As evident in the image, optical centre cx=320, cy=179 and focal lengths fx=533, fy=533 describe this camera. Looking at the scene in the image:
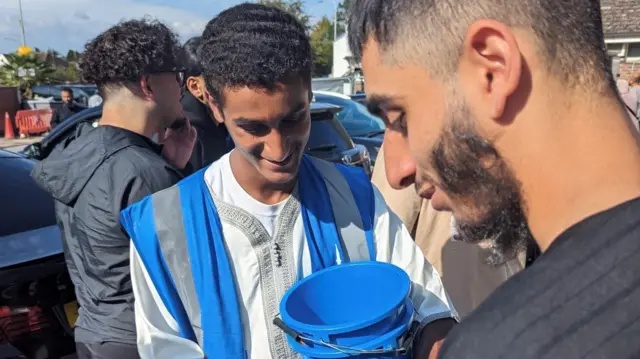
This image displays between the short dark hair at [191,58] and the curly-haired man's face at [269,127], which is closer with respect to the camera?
the curly-haired man's face at [269,127]

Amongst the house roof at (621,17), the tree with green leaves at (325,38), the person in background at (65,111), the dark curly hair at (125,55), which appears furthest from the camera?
the tree with green leaves at (325,38)

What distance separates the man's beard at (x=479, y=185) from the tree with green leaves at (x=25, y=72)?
89.8ft

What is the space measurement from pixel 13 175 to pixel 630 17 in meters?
18.1

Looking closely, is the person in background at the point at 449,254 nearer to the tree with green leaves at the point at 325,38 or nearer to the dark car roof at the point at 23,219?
the dark car roof at the point at 23,219

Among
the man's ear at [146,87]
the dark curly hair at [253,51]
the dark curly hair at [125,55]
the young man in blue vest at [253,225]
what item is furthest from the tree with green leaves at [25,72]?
the young man in blue vest at [253,225]

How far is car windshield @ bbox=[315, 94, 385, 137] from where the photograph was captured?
7.86 metres

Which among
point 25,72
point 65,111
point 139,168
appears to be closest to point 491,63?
point 139,168

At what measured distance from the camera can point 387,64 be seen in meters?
1.04

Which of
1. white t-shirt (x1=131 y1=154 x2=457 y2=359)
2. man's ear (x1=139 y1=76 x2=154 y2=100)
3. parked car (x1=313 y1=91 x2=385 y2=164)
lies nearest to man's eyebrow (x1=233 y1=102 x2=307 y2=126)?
white t-shirt (x1=131 y1=154 x2=457 y2=359)

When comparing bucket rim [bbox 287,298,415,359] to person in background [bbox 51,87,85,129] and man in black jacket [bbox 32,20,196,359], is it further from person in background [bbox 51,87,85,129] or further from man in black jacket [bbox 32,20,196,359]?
person in background [bbox 51,87,85,129]

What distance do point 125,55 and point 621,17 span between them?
18099mm

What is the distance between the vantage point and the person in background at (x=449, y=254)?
8.55 ft

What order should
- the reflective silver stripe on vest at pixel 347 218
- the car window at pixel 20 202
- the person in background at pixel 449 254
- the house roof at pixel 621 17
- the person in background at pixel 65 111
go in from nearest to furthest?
the reflective silver stripe on vest at pixel 347 218 → the person in background at pixel 449 254 → the car window at pixel 20 202 → the person in background at pixel 65 111 → the house roof at pixel 621 17

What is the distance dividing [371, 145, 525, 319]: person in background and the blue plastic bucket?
109 cm
